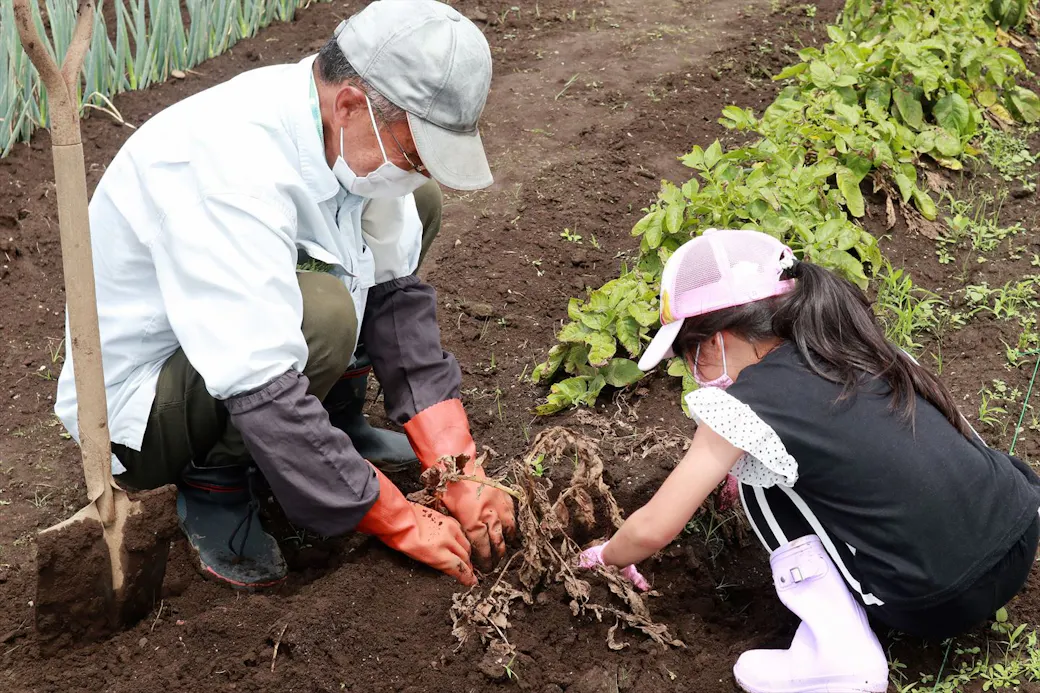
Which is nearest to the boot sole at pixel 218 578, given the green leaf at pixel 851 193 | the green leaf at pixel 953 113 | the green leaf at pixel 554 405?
the green leaf at pixel 554 405

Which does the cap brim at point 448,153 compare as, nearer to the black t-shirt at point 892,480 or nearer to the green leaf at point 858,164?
the black t-shirt at point 892,480

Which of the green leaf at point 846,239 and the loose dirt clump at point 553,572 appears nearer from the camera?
the loose dirt clump at point 553,572

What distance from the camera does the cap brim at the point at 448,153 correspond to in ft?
6.66

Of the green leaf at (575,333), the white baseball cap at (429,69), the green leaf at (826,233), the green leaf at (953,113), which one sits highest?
the white baseball cap at (429,69)

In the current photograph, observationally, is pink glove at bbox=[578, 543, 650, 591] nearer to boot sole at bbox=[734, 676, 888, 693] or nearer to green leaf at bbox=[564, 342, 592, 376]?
boot sole at bbox=[734, 676, 888, 693]

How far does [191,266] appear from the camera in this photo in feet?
6.35

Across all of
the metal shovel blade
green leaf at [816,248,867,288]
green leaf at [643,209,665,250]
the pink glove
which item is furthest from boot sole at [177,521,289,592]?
green leaf at [816,248,867,288]

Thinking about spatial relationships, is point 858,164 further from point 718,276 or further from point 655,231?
point 718,276

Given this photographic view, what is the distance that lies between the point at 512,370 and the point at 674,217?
0.66 metres

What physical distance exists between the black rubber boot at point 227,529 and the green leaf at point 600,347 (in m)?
0.91

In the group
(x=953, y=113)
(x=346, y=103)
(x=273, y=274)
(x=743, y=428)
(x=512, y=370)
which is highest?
(x=346, y=103)

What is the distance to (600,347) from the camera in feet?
9.09

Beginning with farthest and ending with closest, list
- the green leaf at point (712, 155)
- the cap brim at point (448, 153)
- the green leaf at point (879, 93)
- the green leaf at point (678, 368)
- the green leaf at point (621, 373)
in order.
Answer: the green leaf at point (879, 93), the green leaf at point (712, 155), the green leaf at point (621, 373), the green leaf at point (678, 368), the cap brim at point (448, 153)

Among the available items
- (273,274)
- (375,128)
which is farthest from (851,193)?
Answer: (273,274)
